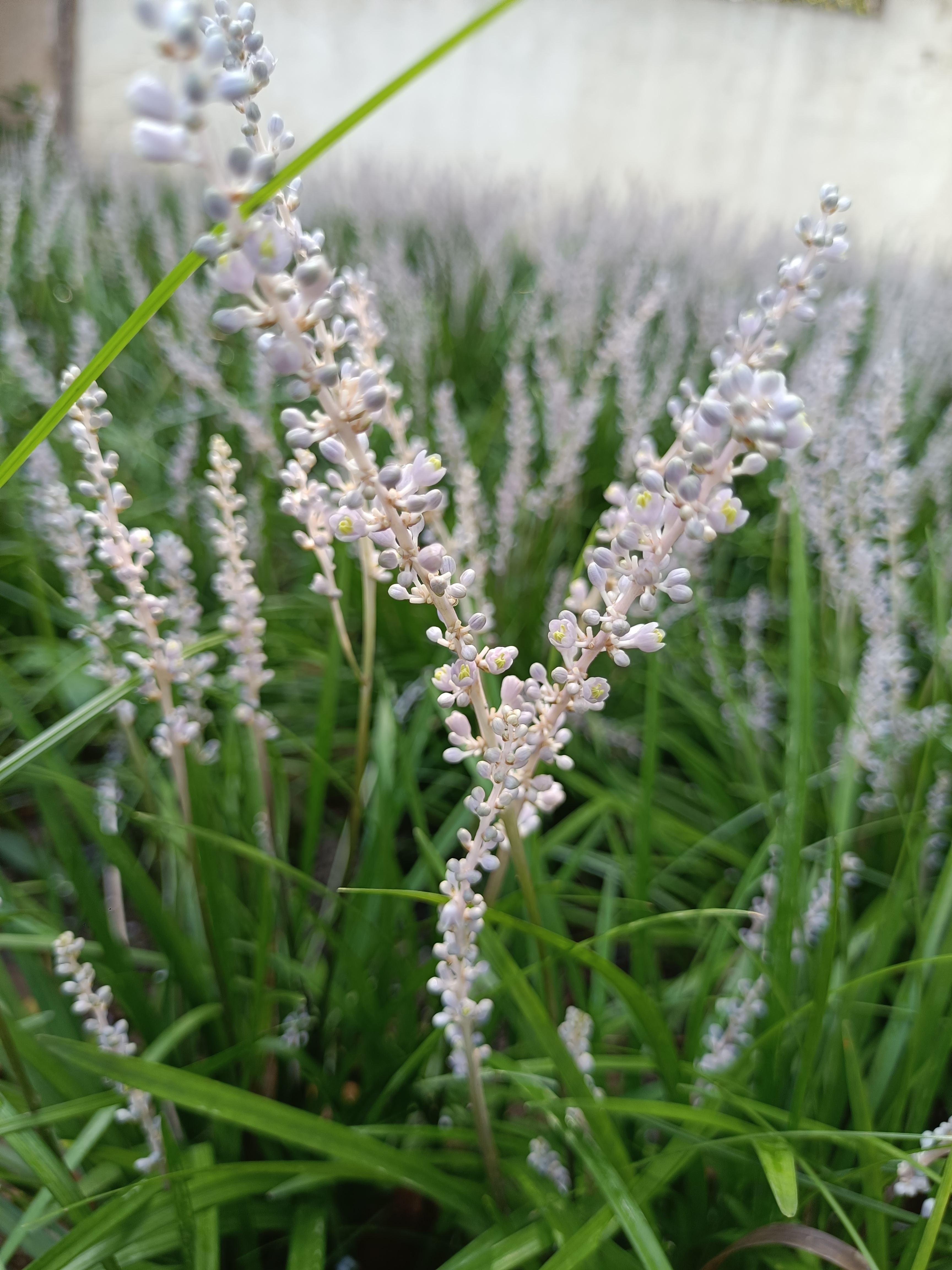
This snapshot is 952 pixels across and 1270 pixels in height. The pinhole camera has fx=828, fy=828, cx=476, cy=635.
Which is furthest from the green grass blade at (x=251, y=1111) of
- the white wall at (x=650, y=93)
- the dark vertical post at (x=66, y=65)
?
the dark vertical post at (x=66, y=65)

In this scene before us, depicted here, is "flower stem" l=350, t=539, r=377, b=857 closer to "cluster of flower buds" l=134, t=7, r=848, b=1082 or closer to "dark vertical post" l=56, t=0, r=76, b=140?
"cluster of flower buds" l=134, t=7, r=848, b=1082

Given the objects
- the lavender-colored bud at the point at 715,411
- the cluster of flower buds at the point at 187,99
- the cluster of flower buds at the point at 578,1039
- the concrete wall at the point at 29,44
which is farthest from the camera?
the concrete wall at the point at 29,44

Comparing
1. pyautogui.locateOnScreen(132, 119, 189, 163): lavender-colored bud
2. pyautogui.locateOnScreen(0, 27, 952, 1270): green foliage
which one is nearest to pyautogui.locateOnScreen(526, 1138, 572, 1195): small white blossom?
pyautogui.locateOnScreen(0, 27, 952, 1270): green foliage

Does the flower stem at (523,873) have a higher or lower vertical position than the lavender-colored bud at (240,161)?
lower

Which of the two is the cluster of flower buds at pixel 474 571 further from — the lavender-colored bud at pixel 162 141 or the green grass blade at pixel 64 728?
the green grass blade at pixel 64 728

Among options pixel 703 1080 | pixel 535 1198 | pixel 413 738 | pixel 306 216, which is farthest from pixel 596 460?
pixel 306 216

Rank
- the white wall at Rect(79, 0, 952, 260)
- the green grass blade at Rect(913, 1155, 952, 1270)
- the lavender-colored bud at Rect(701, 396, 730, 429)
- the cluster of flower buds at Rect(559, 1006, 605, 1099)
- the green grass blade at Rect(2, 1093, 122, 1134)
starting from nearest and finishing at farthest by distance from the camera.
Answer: the lavender-colored bud at Rect(701, 396, 730, 429) → the green grass blade at Rect(913, 1155, 952, 1270) → the green grass blade at Rect(2, 1093, 122, 1134) → the cluster of flower buds at Rect(559, 1006, 605, 1099) → the white wall at Rect(79, 0, 952, 260)
